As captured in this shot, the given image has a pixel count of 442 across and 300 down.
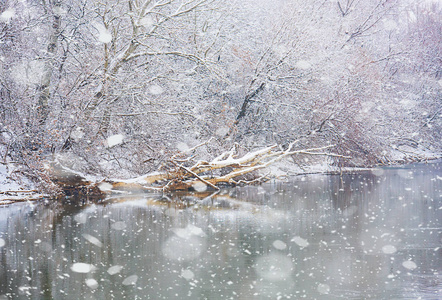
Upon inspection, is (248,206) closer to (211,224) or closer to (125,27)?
(211,224)

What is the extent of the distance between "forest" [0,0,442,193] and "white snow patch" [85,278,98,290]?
21.8 feet

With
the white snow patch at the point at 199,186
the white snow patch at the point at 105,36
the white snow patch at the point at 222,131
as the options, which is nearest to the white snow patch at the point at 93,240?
the white snow patch at the point at 199,186

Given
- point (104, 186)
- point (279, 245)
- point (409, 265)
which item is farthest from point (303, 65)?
point (409, 265)

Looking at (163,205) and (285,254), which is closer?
(285,254)

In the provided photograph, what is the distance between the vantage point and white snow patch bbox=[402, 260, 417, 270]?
7086mm

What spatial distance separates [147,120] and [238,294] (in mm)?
10089

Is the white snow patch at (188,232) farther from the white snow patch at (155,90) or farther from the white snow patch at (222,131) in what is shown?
the white snow patch at (222,131)

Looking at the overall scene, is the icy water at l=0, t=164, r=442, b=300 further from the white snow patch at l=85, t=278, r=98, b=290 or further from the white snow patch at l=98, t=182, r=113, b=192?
the white snow patch at l=98, t=182, r=113, b=192

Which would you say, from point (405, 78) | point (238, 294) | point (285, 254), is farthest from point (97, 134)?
point (405, 78)

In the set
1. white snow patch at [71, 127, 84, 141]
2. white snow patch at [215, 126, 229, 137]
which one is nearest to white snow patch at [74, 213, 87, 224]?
white snow patch at [71, 127, 84, 141]

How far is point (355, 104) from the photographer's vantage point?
801 inches

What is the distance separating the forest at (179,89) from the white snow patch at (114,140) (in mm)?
29

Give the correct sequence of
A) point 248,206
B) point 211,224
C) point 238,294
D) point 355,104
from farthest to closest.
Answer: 1. point 355,104
2. point 248,206
3. point 211,224
4. point 238,294

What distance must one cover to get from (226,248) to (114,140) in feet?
25.9
